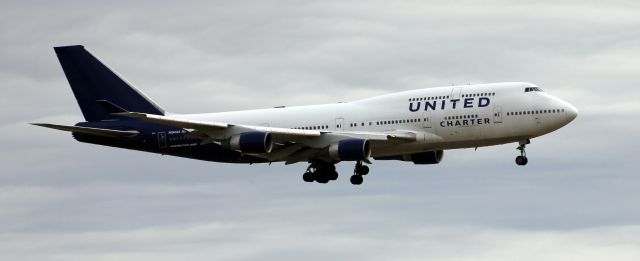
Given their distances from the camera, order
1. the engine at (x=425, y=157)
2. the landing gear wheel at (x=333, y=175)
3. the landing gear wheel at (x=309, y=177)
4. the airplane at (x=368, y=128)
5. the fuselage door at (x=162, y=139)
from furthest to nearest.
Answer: the fuselage door at (x=162, y=139)
the engine at (x=425, y=157)
the landing gear wheel at (x=309, y=177)
the landing gear wheel at (x=333, y=175)
the airplane at (x=368, y=128)

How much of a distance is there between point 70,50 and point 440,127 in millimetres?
30113

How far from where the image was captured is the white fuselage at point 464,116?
9025cm

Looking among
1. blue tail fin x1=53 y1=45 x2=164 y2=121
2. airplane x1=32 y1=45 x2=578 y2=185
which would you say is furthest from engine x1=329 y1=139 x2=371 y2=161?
blue tail fin x1=53 y1=45 x2=164 y2=121

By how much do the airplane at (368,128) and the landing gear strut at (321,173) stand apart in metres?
0.07

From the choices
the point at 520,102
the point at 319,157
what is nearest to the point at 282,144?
the point at 319,157

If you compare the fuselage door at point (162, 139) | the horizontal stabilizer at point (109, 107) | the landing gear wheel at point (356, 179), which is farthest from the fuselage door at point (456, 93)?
the horizontal stabilizer at point (109, 107)

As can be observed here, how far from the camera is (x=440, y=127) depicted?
298ft

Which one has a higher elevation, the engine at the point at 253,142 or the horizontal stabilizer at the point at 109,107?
the horizontal stabilizer at the point at 109,107

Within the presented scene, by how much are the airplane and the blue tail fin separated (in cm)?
384

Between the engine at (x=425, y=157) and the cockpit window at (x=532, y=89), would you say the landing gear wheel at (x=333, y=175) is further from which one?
the cockpit window at (x=532, y=89)

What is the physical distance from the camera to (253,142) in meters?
89.4

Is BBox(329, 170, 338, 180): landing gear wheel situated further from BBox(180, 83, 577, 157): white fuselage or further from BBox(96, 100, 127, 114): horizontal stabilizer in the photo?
BBox(96, 100, 127, 114): horizontal stabilizer

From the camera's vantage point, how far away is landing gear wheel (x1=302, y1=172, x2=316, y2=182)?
319 ft

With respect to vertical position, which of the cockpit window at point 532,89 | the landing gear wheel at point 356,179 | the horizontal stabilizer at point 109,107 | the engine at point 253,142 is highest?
the horizontal stabilizer at point 109,107
